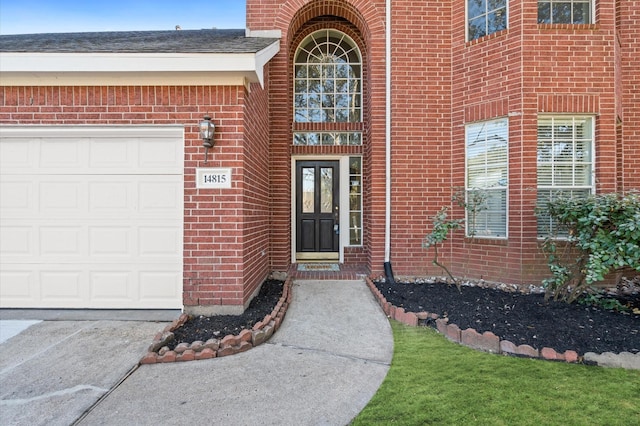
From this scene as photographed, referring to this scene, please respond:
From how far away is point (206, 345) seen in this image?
313cm

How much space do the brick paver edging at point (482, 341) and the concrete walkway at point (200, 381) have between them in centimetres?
36

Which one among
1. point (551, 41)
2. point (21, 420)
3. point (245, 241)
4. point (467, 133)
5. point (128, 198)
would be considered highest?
point (551, 41)

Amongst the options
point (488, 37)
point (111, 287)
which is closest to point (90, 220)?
point (111, 287)

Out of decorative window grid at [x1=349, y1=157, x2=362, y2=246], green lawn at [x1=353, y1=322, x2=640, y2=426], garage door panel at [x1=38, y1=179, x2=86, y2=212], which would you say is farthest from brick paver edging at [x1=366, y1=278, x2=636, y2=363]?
garage door panel at [x1=38, y1=179, x2=86, y2=212]

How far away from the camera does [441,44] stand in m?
5.72

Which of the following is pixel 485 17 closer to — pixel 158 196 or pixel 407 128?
pixel 407 128

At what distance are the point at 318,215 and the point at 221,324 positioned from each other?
135 inches

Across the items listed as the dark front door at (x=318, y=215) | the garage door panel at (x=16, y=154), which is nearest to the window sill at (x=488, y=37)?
the dark front door at (x=318, y=215)

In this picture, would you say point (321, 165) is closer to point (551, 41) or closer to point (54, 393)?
point (551, 41)

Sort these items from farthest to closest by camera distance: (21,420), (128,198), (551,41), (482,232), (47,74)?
(482,232), (551,41), (128,198), (47,74), (21,420)

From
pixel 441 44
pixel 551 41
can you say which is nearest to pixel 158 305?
pixel 441 44

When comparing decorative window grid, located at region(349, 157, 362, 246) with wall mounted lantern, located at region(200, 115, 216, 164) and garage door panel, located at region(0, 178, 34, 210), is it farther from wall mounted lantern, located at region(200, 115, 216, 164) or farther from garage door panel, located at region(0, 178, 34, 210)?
garage door panel, located at region(0, 178, 34, 210)

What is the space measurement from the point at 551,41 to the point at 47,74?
7064 millimetres

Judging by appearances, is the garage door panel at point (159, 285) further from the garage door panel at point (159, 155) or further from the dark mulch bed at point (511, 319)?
the garage door panel at point (159, 155)
